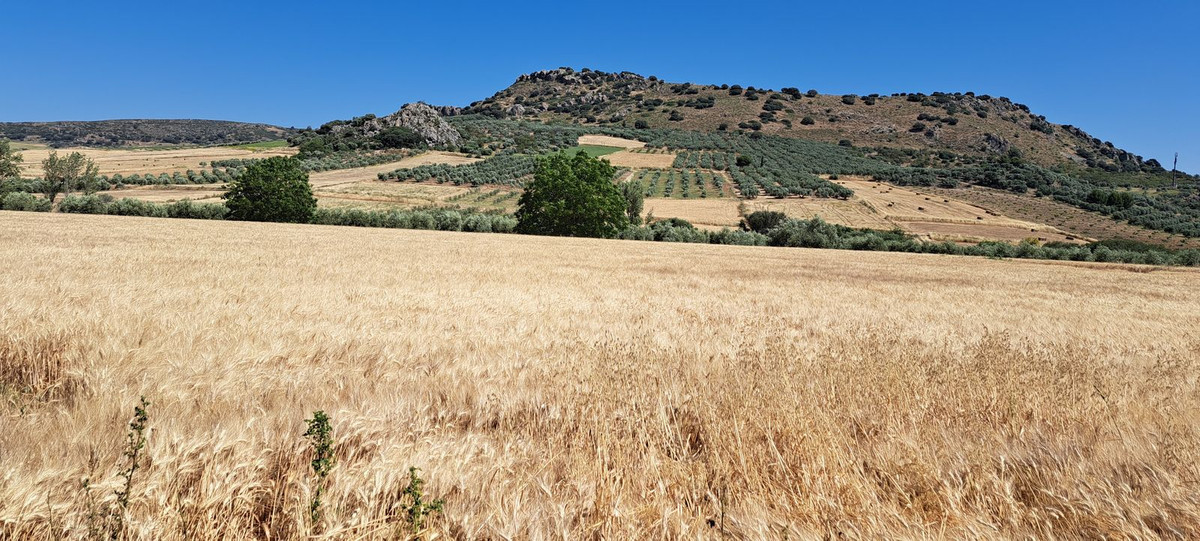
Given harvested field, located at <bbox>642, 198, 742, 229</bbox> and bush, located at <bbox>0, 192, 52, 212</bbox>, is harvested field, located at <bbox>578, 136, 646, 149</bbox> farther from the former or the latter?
bush, located at <bbox>0, 192, 52, 212</bbox>

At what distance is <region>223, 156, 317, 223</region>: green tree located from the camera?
5344 cm

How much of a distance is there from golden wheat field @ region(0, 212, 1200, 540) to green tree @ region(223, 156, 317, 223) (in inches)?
2038

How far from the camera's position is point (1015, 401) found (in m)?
4.61

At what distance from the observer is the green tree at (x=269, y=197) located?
5344 cm

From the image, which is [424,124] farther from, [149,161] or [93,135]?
[93,135]

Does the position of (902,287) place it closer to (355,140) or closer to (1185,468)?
(1185,468)

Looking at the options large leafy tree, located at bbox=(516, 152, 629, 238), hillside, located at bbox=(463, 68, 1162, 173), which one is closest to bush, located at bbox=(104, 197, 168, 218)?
large leafy tree, located at bbox=(516, 152, 629, 238)

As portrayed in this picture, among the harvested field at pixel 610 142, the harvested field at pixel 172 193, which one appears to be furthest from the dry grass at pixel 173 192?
the harvested field at pixel 610 142

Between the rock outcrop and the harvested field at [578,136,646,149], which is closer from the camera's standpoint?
the rock outcrop

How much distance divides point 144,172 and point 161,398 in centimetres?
10554

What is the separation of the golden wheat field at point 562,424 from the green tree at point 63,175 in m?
74.4

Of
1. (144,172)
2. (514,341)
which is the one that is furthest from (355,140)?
(514,341)

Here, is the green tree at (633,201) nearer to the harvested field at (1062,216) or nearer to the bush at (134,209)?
the bush at (134,209)

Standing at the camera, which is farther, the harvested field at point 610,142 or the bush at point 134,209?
the harvested field at point 610,142
